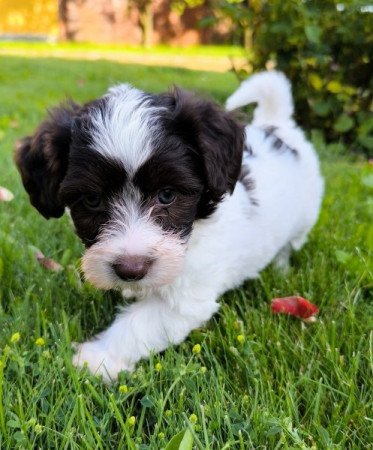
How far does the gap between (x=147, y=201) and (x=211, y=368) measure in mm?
624

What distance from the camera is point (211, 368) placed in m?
2.00

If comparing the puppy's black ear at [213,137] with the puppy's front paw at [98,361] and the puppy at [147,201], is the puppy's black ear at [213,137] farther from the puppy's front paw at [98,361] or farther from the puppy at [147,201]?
the puppy's front paw at [98,361]

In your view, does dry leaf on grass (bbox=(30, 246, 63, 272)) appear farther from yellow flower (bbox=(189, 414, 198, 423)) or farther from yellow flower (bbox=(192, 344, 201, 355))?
yellow flower (bbox=(189, 414, 198, 423))

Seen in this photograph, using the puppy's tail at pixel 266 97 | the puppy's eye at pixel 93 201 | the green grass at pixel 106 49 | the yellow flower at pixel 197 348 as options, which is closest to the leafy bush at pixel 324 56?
the puppy's tail at pixel 266 97

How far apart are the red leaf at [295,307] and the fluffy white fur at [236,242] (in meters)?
0.25

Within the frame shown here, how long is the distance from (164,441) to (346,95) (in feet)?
15.5

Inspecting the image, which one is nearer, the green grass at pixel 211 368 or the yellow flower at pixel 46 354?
the green grass at pixel 211 368

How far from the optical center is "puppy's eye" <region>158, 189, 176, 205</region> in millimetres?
2061

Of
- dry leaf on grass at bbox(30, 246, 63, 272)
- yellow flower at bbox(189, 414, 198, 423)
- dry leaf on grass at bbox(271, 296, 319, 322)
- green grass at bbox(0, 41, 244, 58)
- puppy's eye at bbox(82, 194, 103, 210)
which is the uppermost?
puppy's eye at bbox(82, 194, 103, 210)

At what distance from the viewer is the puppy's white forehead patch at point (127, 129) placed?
195 cm

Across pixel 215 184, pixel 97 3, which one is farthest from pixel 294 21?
pixel 97 3

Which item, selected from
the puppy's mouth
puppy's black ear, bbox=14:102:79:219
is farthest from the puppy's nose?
puppy's black ear, bbox=14:102:79:219

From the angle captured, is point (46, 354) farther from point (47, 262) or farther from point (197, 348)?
point (47, 262)

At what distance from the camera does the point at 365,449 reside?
168cm
